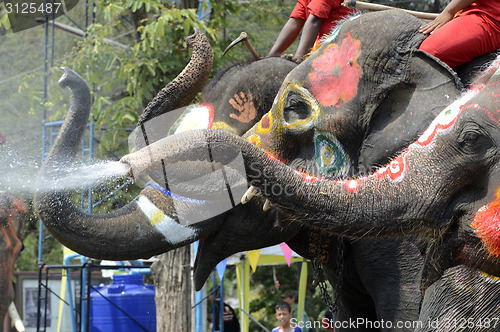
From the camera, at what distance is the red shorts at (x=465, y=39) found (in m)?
3.03

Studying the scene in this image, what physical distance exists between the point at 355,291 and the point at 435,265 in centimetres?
122

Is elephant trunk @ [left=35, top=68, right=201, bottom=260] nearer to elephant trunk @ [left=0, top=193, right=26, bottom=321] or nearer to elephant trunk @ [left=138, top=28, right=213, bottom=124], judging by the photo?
elephant trunk @ [left=138, top=28, right=213, bottom=124]

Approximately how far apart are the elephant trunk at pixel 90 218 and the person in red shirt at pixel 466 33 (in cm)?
137

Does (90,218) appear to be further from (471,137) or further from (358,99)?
(471,137)

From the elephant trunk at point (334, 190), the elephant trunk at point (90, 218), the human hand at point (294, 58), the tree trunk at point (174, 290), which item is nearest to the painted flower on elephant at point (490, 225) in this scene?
the elephant trunk at point (334, 190)

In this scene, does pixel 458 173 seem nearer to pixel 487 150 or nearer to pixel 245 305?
pixel 487 150

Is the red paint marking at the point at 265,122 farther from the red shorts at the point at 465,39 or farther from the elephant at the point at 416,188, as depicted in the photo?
the elephant at the point at 416,188

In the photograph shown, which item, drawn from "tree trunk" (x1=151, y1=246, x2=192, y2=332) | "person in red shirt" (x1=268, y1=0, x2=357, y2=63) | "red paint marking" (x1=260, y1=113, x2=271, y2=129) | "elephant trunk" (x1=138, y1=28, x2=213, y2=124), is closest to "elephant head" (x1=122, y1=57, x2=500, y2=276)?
"red paint marking" (x1=260, y1=113, x2=271, y2=129)

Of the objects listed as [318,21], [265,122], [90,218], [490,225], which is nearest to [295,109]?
[265,122]

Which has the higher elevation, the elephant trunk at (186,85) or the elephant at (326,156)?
the elephant trunk at (186,85)

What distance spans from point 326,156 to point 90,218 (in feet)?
3.50

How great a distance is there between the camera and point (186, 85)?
143 inches

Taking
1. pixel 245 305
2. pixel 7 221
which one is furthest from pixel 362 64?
pixel 245 305

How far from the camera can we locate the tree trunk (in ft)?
18.1
